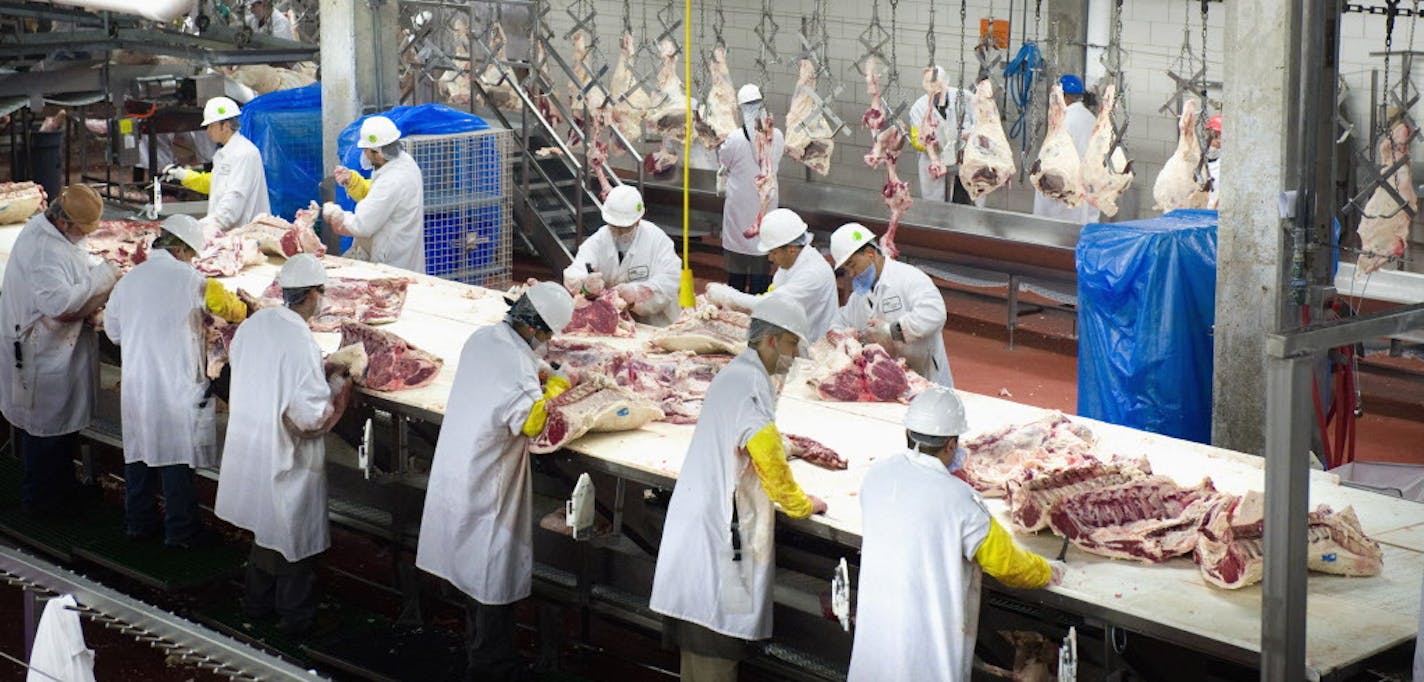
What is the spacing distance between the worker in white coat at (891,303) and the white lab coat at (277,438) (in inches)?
97.4

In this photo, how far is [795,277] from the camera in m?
8.82

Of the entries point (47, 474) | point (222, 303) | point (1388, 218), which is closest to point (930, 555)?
point (222, 303)

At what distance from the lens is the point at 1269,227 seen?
7.14m

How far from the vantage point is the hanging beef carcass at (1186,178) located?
427 inches

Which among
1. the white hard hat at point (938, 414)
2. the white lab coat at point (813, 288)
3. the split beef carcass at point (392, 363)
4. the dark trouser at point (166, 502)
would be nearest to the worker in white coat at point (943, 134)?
the white lab coat at point (813, 288)

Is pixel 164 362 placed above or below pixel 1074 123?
below

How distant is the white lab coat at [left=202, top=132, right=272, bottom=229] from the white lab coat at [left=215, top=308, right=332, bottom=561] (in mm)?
3881

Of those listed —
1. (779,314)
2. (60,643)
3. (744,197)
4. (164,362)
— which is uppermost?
(744,197)

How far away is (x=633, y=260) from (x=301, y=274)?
2.47 m

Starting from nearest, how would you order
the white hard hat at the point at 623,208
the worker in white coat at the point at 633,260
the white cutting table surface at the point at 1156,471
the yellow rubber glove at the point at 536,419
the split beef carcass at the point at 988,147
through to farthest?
the white cutting table surface at the point at 1156,471 < the yellow rubber glove at the point at 536,419 < the worker in white coat at the point at 633,260 < the white hard hat at the point at 623,208 < the split beef carcass at the point at 988,147

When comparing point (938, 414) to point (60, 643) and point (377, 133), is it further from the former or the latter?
point (377, 133)

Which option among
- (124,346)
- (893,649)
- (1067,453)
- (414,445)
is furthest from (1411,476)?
(124,346)

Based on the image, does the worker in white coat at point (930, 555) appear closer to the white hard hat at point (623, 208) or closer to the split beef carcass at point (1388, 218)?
the white hard hat at point (623, 208)

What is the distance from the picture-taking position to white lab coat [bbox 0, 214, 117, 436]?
866 centimetres
